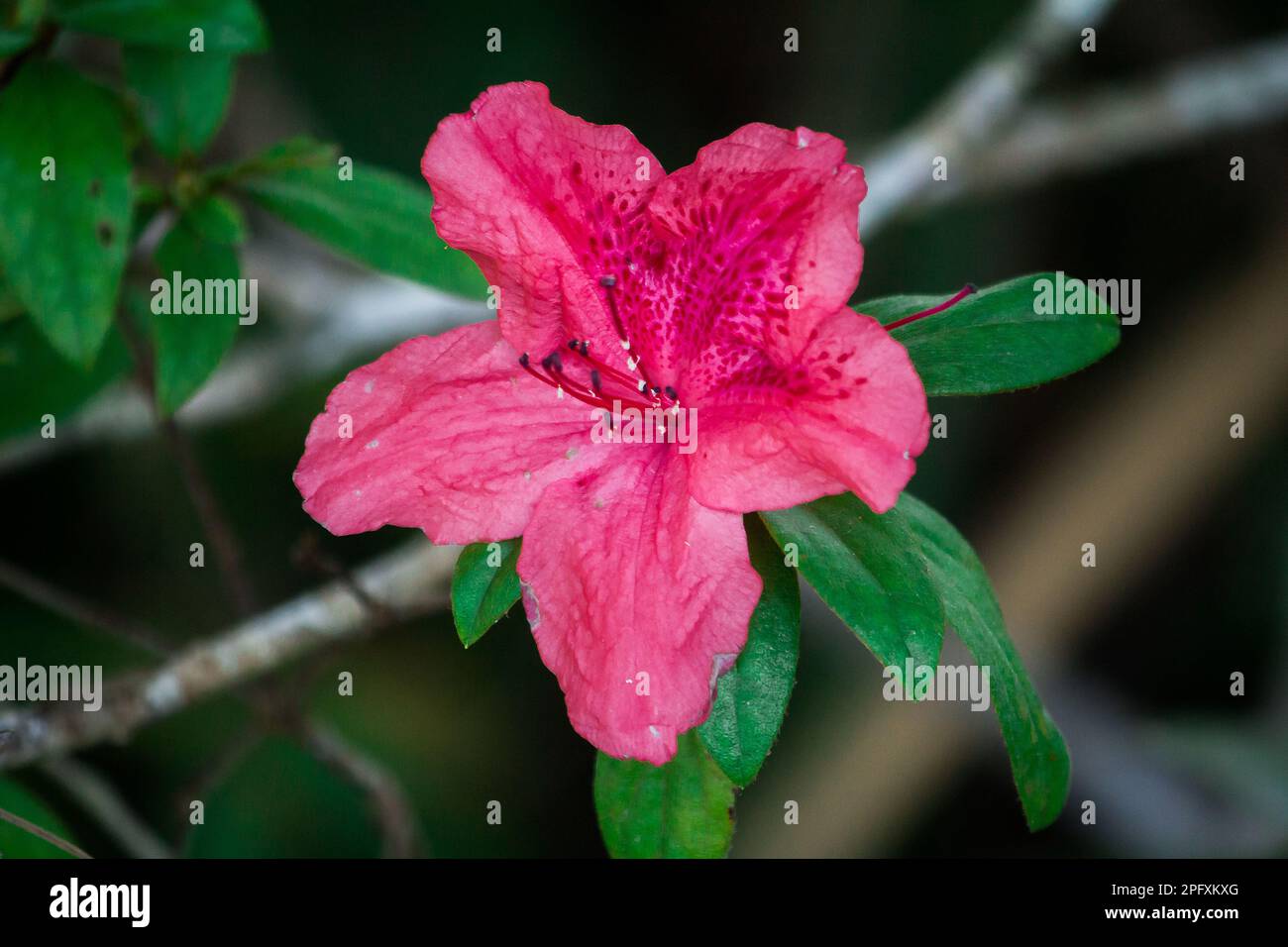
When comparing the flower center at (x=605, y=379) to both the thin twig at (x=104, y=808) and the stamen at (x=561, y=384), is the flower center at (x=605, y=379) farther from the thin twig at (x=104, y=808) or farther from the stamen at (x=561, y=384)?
the thin twig at (x=104, y=808)

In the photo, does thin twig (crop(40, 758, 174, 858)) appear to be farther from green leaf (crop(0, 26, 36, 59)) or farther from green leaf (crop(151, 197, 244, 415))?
green leaf (crop(0, 26, 36, 59))

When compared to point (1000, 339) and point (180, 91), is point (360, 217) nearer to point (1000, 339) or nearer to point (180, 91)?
point (180, 91)

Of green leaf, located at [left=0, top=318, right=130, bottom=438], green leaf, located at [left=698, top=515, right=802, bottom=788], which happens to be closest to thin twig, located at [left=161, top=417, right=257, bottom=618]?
green leaf, located at [left=0, top=318, right=130, bottom=438]

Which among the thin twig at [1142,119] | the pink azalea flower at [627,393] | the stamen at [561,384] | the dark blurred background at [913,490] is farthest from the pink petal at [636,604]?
the thin twig at [1142,119]

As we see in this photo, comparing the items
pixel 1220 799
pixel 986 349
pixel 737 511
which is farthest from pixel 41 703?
pixel 1220 799

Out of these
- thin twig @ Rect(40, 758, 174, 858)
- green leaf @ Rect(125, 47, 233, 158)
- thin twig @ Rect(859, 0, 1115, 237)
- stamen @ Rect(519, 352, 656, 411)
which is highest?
thin twig @ Rect(859, 0, 1115, 237)

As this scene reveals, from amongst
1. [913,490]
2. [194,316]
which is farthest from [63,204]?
[913,490]

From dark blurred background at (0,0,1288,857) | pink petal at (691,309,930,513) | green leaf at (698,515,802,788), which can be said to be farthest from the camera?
dark blurred background at (0,0,1288,857)
